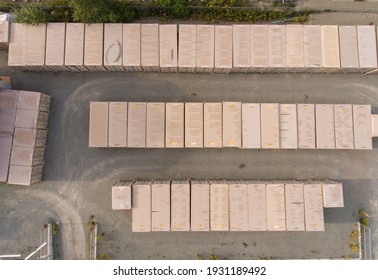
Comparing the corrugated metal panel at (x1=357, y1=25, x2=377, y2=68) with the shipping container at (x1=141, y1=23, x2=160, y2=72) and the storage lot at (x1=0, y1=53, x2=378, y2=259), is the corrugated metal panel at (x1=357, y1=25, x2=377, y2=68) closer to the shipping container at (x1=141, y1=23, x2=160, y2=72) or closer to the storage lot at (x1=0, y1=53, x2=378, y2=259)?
the storage lot at (x1=0, y1=53, x2=378, y2=259)

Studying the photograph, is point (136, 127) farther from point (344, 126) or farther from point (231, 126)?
point (344, 126)

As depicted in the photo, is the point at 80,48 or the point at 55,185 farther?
the point at 55,185

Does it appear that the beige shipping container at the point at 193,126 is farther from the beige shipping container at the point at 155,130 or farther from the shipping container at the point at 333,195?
the shipping container at the point at 333,195

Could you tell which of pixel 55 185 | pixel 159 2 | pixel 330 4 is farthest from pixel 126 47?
pixel 330 4

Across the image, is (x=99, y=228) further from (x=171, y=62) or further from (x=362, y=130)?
(x=362, y=130)

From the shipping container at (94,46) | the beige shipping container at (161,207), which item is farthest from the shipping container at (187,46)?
the beige shipping container at (161,207)
